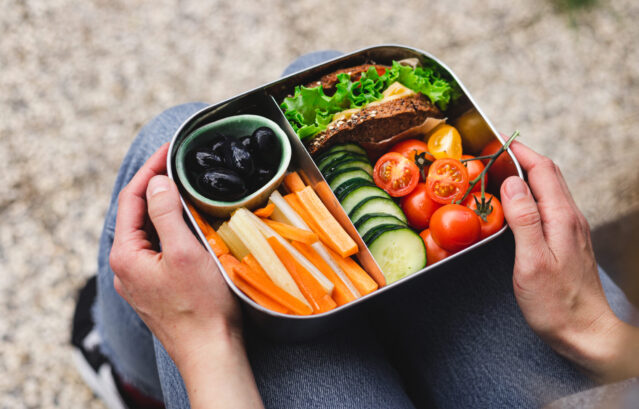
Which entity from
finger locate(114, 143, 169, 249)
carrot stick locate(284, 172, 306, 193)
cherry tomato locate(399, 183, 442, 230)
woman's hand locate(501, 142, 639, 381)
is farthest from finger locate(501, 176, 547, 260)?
finger locate(114, 143, 169, 249)

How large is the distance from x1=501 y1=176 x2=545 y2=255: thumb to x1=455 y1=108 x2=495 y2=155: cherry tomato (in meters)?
0.22

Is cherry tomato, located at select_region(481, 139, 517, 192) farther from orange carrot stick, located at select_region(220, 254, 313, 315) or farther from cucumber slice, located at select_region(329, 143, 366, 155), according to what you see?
orange carrot stick, located at select_region(220, 254, 313, 315)

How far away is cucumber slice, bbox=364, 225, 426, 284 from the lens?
4.57 feet

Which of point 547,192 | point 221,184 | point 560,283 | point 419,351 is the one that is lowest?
point 419,351

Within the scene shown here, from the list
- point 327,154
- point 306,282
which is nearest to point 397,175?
point 327,154

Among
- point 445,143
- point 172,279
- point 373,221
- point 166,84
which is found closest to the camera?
point 172,279

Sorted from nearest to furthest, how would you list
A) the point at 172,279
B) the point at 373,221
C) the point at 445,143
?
the point at 172,279 → the point at 373,221 → the point at 445,143

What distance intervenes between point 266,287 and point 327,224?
0.26 metres

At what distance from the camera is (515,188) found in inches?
53.7

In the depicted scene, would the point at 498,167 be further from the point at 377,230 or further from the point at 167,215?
the point at 167,215

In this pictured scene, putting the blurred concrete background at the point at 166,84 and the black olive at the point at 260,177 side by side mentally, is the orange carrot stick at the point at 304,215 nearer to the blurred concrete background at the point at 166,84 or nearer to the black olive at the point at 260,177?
the black olive at the point at 260,177

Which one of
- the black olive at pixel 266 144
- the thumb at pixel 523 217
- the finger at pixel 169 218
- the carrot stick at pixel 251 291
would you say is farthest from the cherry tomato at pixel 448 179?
the finger at pixel 169 218

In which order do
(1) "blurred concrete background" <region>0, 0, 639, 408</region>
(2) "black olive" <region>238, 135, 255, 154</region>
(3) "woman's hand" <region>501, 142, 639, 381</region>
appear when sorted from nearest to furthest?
1. (3) "woman's hand" <region>501, 142, 639, 381</region>
2. (2) "black olive" <region>238, 135, 255, 154</region>
3. (1) "blurred concrete background" <region>0, 0, 639, 408</region>

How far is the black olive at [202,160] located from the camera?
1367 mm
